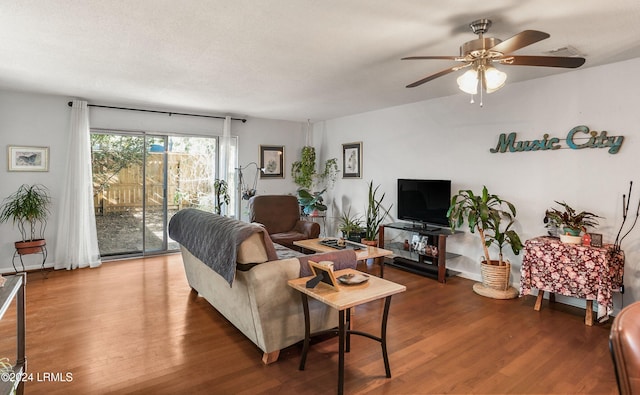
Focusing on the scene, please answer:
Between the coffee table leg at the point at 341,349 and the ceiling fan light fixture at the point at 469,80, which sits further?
the ceiling fan light fixture at the point at 469,80

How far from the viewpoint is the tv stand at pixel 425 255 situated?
443 centimetres

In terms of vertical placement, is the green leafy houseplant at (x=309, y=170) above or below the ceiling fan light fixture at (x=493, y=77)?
below

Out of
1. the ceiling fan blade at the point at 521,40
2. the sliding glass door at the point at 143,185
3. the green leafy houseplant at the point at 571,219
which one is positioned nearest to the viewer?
the ceiling fan blade at the point at 521,40

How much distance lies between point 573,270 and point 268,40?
11.3ft

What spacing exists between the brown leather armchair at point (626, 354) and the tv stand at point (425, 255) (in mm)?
3324

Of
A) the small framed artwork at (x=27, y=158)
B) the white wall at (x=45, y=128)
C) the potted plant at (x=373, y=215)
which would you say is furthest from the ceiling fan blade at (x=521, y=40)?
the small framed artwork at (x=27, y=158)

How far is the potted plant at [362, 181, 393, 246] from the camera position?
527 centimetres

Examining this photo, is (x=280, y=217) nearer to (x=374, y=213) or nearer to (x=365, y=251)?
(x=374, y=213)

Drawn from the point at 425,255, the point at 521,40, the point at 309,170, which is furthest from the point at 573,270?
the point at 309,170

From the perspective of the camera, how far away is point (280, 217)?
5527 millimetres

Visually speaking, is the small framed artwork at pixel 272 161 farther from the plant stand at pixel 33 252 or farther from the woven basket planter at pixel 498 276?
the woven basket planter at pixel 498 276

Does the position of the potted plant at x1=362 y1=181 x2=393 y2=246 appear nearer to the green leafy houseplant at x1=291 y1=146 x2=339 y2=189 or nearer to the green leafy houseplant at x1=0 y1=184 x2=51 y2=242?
the green leafy houseplant at x1=291 y1=146 x2=339 y2=189

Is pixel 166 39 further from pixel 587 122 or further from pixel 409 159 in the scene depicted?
pixel 587 122

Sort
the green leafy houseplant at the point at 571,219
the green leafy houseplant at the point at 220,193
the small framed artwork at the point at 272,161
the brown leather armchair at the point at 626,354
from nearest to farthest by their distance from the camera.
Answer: the brown leather armchair at the point at 626,354, the green leafy houseplant at the point at 571,219, the green leafy houseplant at the point at 220,193, the small framed artwork at the point at 272,161
